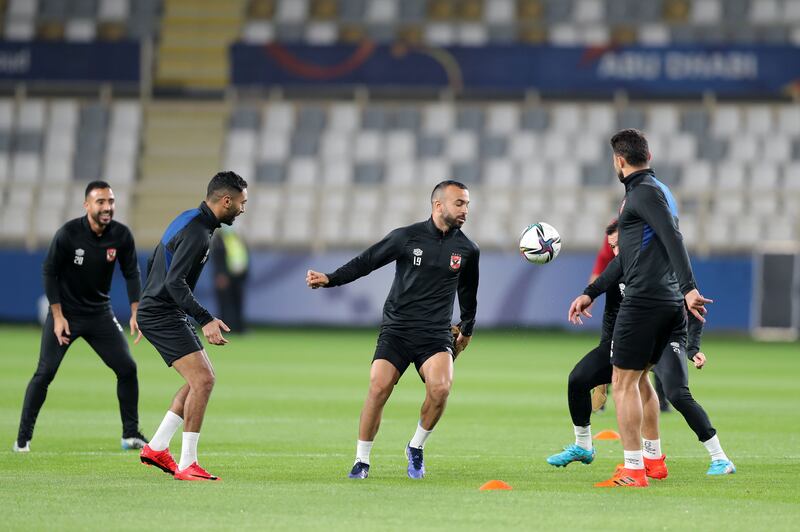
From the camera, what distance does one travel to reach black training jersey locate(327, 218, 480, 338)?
10.5m

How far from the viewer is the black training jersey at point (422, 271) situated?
34.5 ft

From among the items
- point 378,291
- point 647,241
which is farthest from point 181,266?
point 378,291

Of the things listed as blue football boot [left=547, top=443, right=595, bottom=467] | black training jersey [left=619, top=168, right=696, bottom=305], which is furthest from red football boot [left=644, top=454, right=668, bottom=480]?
black training jersey [left=619, top=168, right=696, bottom=305]

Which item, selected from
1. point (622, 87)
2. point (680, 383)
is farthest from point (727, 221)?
point (680, 383)

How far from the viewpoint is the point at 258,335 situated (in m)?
29.7

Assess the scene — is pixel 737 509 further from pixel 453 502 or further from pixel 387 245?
pixel 387 245

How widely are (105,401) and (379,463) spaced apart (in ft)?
20.7

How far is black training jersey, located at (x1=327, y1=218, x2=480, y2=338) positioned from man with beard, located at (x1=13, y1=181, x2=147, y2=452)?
2839 millimetres

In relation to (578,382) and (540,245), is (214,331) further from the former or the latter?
(540,245)

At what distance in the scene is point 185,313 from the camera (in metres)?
10.6

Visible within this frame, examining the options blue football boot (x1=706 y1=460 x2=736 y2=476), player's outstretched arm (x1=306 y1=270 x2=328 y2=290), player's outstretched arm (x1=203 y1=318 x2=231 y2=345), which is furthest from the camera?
blue football boot (x1=706 y1=460 x2=736 y2=476)

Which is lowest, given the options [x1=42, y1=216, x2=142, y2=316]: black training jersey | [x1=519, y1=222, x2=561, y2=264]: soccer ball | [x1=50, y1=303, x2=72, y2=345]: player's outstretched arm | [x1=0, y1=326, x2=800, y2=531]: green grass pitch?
[x1=0, y1=326, x2=800, y2=531]: green grass pitch

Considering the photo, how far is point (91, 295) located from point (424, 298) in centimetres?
355

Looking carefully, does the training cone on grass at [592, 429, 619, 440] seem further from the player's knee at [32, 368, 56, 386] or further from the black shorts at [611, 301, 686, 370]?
the player's knee at [32, 368, 56, 386]
